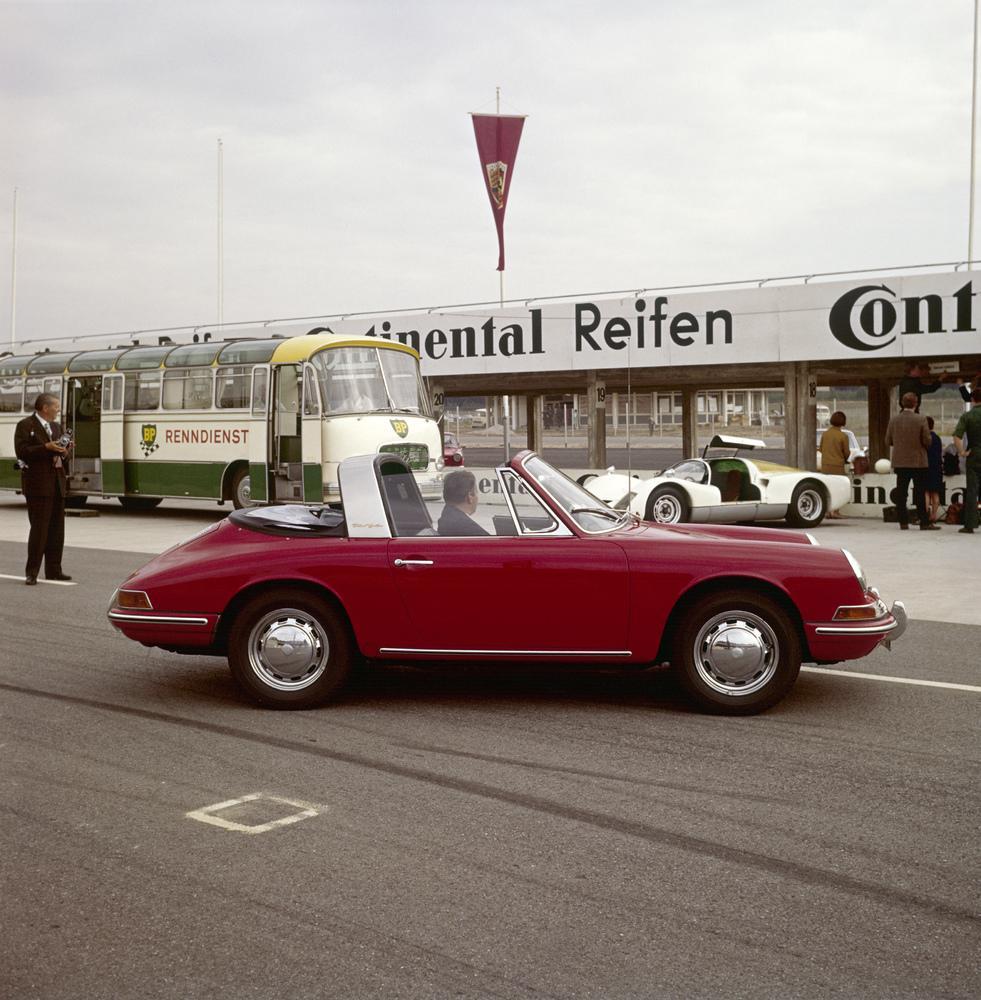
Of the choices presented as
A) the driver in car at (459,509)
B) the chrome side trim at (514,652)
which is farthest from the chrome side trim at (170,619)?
the driver in car at (459,509)

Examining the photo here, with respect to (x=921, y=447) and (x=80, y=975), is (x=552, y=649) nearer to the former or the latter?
(x=80, y=975)

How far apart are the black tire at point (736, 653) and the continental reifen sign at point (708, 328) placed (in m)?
14.0

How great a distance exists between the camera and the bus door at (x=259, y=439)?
2030 centimetres

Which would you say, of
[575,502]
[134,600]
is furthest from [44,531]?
[575,502]

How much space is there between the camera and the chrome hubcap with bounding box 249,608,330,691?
6461 millimetres

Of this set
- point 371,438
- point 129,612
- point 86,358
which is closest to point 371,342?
point 371,438

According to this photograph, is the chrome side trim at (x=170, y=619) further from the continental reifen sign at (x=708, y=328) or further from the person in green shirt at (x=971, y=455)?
the continental reifen sign at (x=708, y=328)

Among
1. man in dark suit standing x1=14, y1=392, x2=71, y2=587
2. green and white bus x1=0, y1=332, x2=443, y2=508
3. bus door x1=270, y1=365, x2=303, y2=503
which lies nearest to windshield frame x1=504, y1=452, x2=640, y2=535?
man in dark suit standing x1=14, y1=392, x2=71, y2=587

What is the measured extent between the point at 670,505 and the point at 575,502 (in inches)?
449

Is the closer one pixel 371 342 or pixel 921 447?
pixel 921 447

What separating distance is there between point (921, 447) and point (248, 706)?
13001mm

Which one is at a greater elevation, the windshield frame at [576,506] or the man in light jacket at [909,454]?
the man in light jacket at [909,454]

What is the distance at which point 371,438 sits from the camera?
19.5 m

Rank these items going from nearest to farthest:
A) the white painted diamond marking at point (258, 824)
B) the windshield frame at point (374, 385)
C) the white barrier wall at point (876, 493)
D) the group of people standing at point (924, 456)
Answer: the white painted diamond marking at point (258, 824) < the group of people standing at point (924, 456) < the white barrier wall at point (876, 493) < the windshield frame at point (374, 385)
